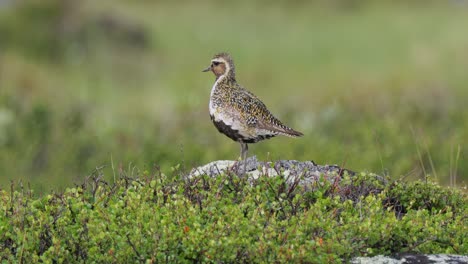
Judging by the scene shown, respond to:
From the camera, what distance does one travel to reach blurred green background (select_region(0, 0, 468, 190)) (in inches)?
612

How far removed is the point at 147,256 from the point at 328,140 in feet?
34.4

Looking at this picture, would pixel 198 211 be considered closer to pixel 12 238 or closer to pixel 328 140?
pixel 12 238

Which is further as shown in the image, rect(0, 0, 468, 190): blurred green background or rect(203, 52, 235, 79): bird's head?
rect(0, 0, 468, 190): blurred green background

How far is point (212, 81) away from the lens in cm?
2575

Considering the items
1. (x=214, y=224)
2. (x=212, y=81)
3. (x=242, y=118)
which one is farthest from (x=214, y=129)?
(x=214, y=224)

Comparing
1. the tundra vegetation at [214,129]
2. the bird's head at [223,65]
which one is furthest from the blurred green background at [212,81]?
the bird's head at [223,65]

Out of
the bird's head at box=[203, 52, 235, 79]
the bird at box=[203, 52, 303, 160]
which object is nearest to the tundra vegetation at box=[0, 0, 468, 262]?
the bird at box=[203, 52, 303, 160]

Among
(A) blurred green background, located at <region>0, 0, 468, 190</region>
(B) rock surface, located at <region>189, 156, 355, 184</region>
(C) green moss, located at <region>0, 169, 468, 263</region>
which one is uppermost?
(A) blurred green background, located at <region>0, 0, 468, 190</region>

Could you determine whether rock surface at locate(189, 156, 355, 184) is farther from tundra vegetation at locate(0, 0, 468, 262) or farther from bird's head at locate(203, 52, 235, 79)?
bird's head at locate(203, 52, 235, 79)

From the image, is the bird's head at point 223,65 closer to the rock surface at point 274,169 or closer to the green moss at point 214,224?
the rock surface at point 274,169

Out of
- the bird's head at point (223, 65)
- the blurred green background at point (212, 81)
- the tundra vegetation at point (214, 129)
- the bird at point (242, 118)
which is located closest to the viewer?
the tundra vegetation at point (214, 129)

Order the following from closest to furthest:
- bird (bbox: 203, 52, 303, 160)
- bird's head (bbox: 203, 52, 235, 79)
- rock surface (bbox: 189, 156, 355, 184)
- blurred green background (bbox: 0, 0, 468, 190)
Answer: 1. rock surface (bbox: 189, 156, 355, 184)
2. bird (bbox: 203, 52, 303, 160)
3. bird's head (bbox: 203, 52, 235, 79)
4. blurred green background (bbox: 0, 0, 468, 190)

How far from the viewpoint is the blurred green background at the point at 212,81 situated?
1554 centimetres

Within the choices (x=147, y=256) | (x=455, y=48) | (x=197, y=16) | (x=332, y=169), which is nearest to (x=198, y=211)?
(x=147, y=256)
